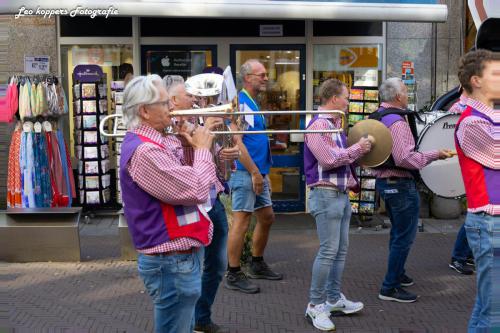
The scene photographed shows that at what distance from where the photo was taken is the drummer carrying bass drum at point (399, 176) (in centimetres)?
547

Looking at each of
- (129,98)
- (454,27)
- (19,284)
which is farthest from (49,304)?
(454,27)

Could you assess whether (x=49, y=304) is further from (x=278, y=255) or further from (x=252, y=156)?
(x=278, y=255)

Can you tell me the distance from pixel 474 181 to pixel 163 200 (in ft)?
5.69

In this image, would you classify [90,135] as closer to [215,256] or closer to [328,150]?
[215,256]

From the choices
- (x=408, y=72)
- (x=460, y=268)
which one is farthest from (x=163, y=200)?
(x=408, y=72)

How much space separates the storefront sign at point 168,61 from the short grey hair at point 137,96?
617cm

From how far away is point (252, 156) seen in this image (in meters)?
5.96

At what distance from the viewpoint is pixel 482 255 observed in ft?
12.6

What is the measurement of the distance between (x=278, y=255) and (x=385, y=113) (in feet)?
8.29

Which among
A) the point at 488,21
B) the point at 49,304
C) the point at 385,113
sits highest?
the point at 488,21

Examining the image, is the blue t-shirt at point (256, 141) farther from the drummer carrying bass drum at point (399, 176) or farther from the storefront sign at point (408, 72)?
the storefront sign at point (408, 72)

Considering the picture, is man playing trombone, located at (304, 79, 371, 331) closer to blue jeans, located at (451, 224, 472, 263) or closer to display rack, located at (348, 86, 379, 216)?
blue jeans, located at (451, 224, 472, 263)

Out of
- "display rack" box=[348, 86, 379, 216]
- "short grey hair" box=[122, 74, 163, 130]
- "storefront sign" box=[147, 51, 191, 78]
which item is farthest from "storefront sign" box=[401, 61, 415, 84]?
"short grey hair" box=[122, 74, 163, 130]

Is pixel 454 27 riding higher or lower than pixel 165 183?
higher
